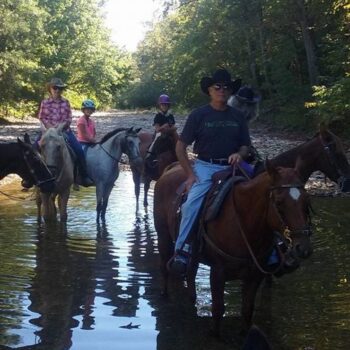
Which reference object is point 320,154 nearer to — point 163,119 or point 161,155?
point 161,155

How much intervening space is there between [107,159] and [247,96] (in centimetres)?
379

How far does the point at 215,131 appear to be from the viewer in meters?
5.84

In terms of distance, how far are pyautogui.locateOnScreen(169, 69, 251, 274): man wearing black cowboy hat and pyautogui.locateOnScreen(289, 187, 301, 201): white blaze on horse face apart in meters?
0.98

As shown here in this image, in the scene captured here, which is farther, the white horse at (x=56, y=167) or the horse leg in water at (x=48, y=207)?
the horse leg in water at (x=48, y=207)

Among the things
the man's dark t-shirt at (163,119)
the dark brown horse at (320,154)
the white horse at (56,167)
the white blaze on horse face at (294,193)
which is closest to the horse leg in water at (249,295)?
the white blaze on horse face at (294,193)

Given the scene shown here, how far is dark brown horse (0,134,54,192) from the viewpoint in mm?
9023

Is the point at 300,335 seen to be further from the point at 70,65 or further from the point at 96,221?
the point at 70,65

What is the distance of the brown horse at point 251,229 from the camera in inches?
191

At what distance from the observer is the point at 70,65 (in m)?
56.9

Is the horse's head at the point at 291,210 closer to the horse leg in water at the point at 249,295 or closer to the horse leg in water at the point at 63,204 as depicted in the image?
the horse leg in water at the point at 249,295

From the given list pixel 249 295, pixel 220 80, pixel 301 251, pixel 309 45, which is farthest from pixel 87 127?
pixel 309 45

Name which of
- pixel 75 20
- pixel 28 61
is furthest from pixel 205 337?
pixel 75 20

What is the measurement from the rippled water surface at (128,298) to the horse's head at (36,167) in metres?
1.03

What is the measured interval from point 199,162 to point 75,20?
52.0 m
